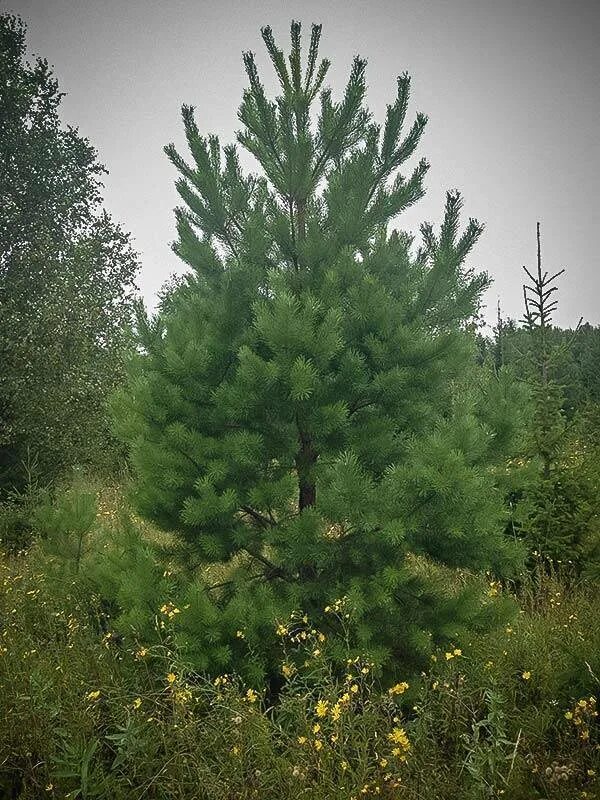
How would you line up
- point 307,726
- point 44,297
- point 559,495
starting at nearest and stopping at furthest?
point 307,726 → point 559,495 → point 44,297

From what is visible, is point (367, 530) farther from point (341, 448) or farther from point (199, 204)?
point (199, 204)

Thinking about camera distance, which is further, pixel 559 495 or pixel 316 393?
pixel 559 495

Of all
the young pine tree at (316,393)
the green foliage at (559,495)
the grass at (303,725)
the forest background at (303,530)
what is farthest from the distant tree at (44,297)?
the green foliage at (559,495)

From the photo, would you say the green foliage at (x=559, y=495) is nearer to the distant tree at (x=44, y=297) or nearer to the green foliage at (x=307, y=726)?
the green foliage at (x=307, y=726)

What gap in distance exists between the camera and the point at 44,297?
9656 millimetres

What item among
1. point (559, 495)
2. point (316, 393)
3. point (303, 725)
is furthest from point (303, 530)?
point (559, 495)

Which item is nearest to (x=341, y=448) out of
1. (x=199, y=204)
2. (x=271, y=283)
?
(x=271, y=283)

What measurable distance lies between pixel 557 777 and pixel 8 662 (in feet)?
11.6

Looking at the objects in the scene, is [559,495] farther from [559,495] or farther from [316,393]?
[316,393]

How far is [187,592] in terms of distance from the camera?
345 cm

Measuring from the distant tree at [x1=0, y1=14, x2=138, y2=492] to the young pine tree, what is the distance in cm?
611

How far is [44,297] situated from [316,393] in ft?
26.5

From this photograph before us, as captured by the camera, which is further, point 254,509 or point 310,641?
point 254,509

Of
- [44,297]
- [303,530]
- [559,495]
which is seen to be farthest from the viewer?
[44,297]
